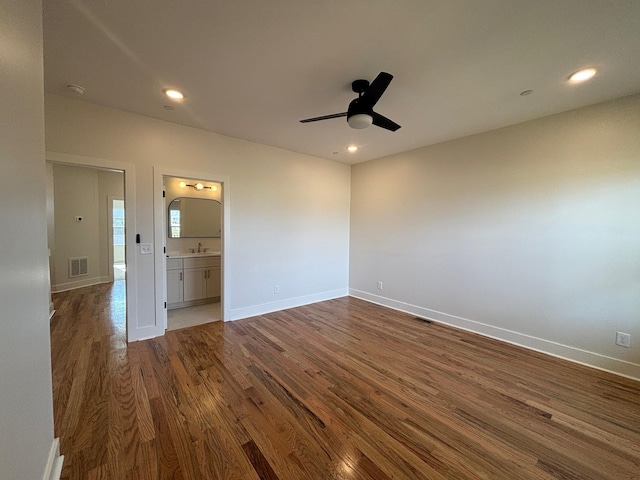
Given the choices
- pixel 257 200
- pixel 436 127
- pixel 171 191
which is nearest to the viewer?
pixel 436 127

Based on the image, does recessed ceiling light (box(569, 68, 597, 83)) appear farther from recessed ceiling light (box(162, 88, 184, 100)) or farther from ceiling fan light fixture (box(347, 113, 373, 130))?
recessed ceiling light (box(162, 88, 184, 100))

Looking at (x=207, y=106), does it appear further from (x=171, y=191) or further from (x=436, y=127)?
(x=436, y=127)

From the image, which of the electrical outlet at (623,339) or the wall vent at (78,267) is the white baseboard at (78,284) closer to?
the wall vent at (78,267)

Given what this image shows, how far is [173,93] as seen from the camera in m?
2.48

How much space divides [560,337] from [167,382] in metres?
4.10

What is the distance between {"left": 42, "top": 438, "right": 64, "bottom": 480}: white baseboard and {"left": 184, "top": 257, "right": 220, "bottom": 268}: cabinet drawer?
3.04 metres

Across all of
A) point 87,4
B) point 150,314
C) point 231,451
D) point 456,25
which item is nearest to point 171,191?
point 150,314

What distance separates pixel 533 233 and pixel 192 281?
501cm

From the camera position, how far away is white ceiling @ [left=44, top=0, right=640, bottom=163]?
5.05ft

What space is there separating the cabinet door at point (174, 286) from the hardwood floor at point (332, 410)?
1049mm

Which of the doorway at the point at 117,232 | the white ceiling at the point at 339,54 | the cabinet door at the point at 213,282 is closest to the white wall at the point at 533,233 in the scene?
the white ceiling at the point at 339,54

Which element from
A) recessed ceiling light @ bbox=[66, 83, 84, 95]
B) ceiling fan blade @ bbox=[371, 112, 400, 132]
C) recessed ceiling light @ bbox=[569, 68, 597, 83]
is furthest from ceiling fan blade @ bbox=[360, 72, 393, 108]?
recessed ceiling light @ bbox=[66, 83, 84, 95]

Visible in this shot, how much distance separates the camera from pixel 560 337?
112 inches

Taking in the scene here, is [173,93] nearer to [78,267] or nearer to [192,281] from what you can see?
[192,281]
